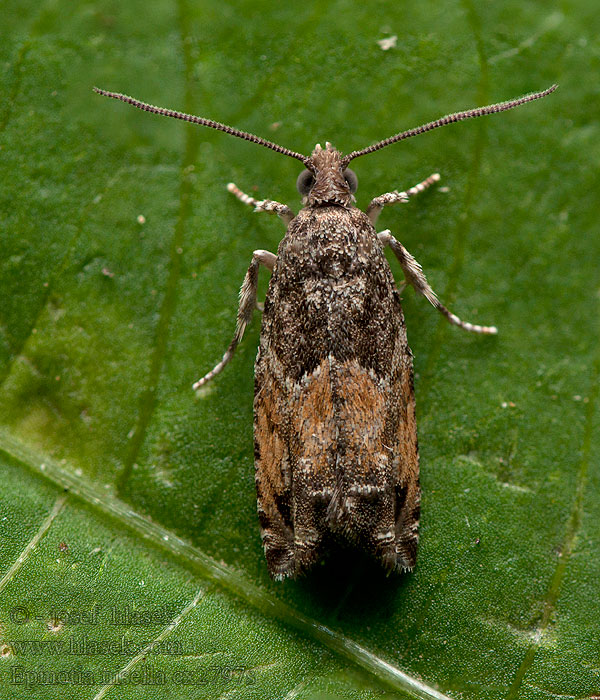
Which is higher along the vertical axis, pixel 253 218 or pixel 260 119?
pixel 260 119

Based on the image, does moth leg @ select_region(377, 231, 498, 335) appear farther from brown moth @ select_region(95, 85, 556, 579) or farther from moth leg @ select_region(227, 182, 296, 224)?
moth leg @ select_region(227, 182, 296, 224)

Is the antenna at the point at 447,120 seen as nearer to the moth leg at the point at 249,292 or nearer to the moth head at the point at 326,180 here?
the moth head at the point at 326,180

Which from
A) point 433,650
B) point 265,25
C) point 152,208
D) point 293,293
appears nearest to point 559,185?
point 293,293

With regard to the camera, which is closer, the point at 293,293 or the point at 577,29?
the point at 293,293

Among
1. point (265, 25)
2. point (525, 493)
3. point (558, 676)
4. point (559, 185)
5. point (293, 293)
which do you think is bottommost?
point (558, 676)

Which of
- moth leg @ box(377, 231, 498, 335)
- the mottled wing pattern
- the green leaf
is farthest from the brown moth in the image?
the green leaf

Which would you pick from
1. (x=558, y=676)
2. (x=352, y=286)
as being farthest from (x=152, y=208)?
(x=558, y=676)

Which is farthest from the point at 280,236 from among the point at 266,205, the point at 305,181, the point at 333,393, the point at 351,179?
the point at 333,393

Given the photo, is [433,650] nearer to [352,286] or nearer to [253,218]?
[352,286]
